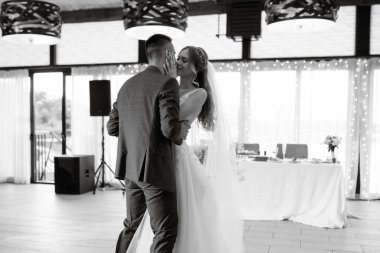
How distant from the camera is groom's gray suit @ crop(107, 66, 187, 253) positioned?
2.00 metres

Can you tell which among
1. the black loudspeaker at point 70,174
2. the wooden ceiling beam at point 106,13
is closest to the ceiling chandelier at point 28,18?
the black loudspeaker at point 70,174

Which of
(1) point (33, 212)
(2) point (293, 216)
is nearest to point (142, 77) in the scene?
(2) point (293, 216)

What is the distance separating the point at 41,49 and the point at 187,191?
6.84 m

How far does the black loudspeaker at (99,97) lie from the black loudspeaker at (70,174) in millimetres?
824

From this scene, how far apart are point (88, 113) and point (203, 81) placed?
5.60m

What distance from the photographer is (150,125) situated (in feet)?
6.67

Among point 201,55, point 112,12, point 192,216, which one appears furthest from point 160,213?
point 112,12

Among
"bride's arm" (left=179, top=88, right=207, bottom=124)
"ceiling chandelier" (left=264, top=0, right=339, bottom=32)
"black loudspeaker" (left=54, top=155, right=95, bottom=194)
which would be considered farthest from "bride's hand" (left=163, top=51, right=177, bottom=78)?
"black loudspeaker" (left=54, top=155, right=95, bottom=194)

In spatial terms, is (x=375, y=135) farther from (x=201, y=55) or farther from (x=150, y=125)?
(x=150, y=125)

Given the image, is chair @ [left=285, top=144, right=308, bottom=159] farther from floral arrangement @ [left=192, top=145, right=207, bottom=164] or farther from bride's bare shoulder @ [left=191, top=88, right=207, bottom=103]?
bride's bare shoulder @ [left=191, top=88, right=207, bottom=103]

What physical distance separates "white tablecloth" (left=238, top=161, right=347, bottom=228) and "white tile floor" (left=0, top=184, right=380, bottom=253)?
0.17 metres

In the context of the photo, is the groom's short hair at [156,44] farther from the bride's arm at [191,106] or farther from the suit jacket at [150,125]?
the bride's arm at [191,106]

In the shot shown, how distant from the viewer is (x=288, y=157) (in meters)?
5.79

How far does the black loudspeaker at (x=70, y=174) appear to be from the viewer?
6961mm
